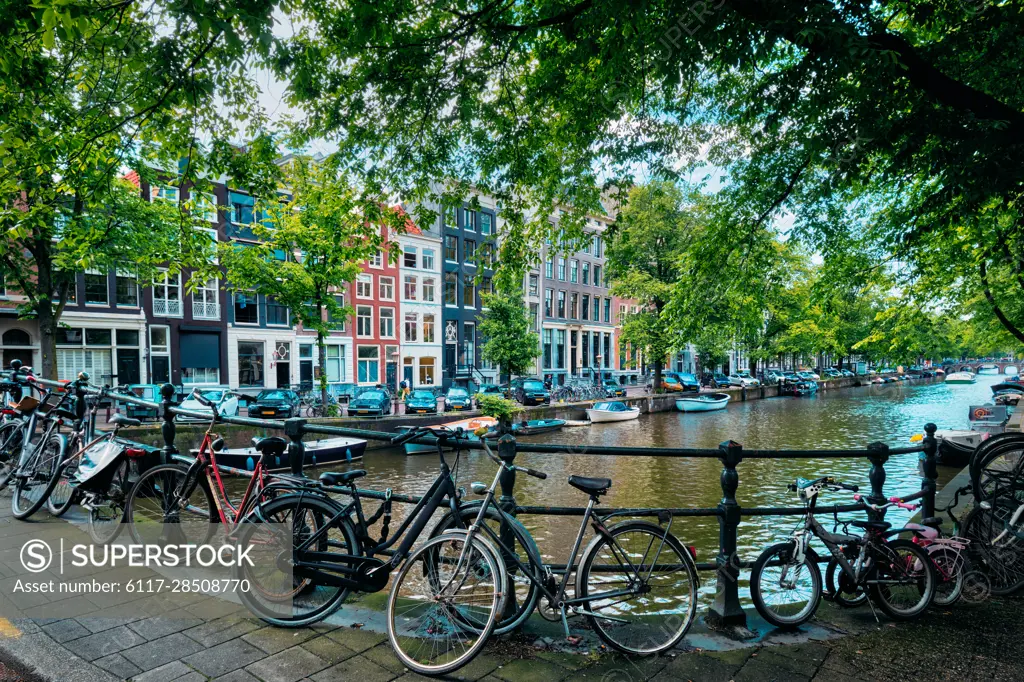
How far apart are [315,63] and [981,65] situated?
6415 millimetres

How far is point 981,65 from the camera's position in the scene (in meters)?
5.20

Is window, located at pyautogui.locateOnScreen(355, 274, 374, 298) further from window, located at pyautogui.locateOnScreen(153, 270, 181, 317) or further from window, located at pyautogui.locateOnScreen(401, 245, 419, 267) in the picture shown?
window, located at pyautogui.locateOnScreen(153, 270, 181, 317)

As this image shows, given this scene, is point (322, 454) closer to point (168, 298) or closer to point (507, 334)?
point (507, 334)

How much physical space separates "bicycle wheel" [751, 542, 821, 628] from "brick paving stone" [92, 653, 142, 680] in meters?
3.28

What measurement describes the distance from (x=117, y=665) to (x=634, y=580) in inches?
103

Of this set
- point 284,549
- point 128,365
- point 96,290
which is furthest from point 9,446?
point 128,365

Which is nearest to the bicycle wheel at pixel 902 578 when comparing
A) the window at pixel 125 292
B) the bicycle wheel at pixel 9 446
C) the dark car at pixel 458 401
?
the bicycle wheel at pixel 9 446

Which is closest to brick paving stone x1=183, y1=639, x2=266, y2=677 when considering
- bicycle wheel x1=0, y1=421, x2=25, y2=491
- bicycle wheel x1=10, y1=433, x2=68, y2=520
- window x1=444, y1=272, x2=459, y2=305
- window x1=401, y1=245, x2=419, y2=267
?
bicycle wheel x1=10, y1=433, x2=68, y2=520

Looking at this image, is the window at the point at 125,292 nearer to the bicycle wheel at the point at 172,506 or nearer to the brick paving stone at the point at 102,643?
the bicycle wheel at the point at 172,506

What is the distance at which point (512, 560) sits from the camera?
118 inches

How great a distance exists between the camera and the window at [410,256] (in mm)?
38250

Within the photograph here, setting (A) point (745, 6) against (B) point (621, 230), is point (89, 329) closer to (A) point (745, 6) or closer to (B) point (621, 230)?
(B) point (621, 230)

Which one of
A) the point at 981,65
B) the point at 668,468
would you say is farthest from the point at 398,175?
the point at 668,468

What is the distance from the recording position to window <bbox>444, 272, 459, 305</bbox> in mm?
41097
